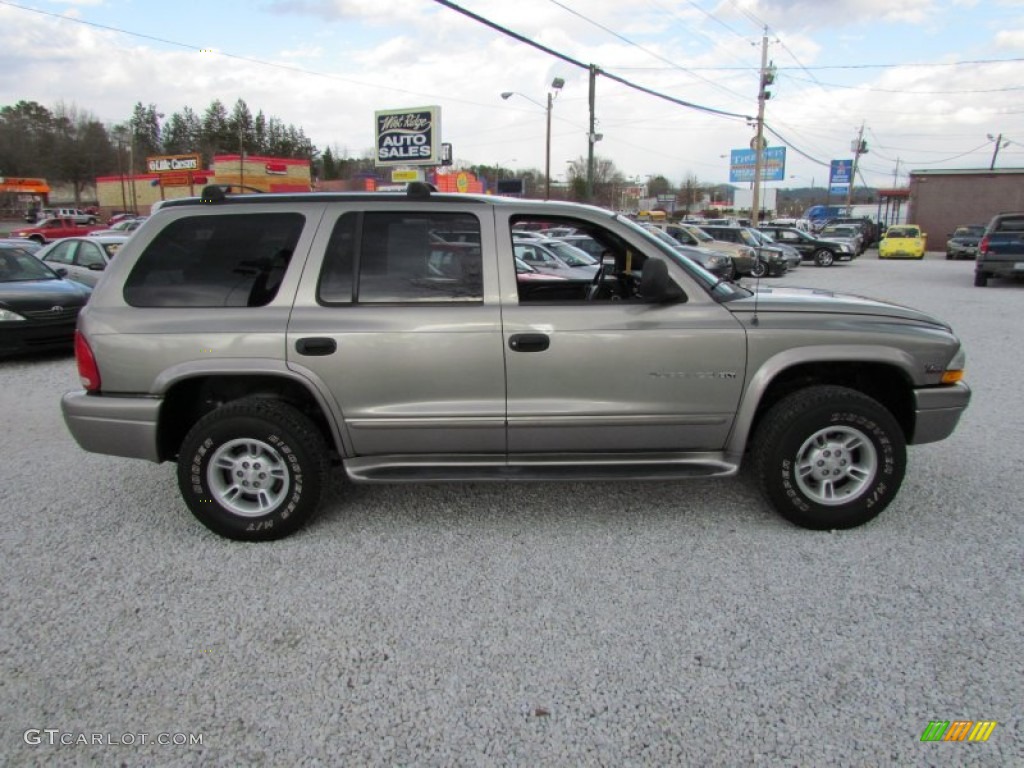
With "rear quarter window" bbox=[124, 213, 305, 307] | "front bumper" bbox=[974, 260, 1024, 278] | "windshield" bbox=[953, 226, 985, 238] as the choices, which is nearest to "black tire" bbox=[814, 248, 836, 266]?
"windshield" bbox=[953, 226, 985, 238]

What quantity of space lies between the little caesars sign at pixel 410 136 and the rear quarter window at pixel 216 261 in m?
25.3

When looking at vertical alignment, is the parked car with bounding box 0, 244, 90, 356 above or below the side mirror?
below

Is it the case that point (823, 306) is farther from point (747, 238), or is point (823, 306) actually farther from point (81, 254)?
point (747, 238)

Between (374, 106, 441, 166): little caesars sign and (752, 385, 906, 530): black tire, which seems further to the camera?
(374, 106, 441, 166): little caesars sign

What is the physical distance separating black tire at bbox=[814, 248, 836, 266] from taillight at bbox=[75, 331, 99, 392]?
2819cm

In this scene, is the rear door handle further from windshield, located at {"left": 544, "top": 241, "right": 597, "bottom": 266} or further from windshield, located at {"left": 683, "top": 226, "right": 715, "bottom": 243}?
windshield, located at {"left": 683, "top": 226, "right": 715, "bottom": 243}

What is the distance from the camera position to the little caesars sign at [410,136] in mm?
27500

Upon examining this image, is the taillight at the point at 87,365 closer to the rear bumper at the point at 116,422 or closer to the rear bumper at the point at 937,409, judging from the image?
the rear bumper at the point at 116,422

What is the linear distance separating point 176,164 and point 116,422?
203 feet

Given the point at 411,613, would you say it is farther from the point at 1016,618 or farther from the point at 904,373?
the point at 904,373

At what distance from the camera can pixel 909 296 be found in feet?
52.3

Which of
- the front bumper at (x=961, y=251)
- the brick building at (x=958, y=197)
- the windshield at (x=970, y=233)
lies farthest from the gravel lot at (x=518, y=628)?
the brick building at (x=958, y=197)

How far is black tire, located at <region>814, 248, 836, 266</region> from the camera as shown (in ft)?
89.4

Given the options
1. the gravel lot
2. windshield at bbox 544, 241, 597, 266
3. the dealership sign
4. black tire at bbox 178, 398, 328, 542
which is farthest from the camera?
the dealership sign
